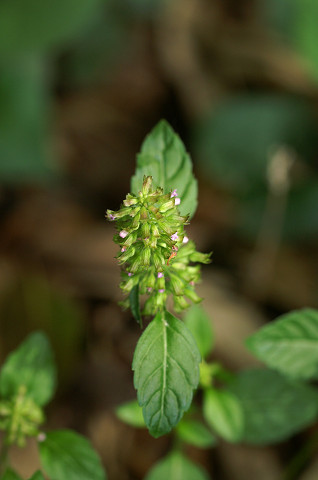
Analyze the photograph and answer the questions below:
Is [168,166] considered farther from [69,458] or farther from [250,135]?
[250,135]

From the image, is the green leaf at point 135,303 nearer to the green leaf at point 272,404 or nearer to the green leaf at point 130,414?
the green leaf at point 130,414

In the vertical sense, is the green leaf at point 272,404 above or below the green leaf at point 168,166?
below

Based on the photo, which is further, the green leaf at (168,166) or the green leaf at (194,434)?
the green leaf at (194,434)

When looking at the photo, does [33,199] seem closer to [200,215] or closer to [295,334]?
[200,215]

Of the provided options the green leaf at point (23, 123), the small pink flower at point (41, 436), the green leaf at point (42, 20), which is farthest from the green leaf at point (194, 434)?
the green leaf at point (42, 20)

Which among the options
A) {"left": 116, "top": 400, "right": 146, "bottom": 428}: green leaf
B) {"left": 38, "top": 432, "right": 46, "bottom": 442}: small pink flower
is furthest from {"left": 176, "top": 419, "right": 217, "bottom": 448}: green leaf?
{"left": 38, "top": 432, "right": 46, "bottom": 442}: small pink flower

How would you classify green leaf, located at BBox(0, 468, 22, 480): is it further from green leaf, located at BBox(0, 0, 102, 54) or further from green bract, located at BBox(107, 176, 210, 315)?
green leaf, located at BBox(0, 0, 102, 54)
